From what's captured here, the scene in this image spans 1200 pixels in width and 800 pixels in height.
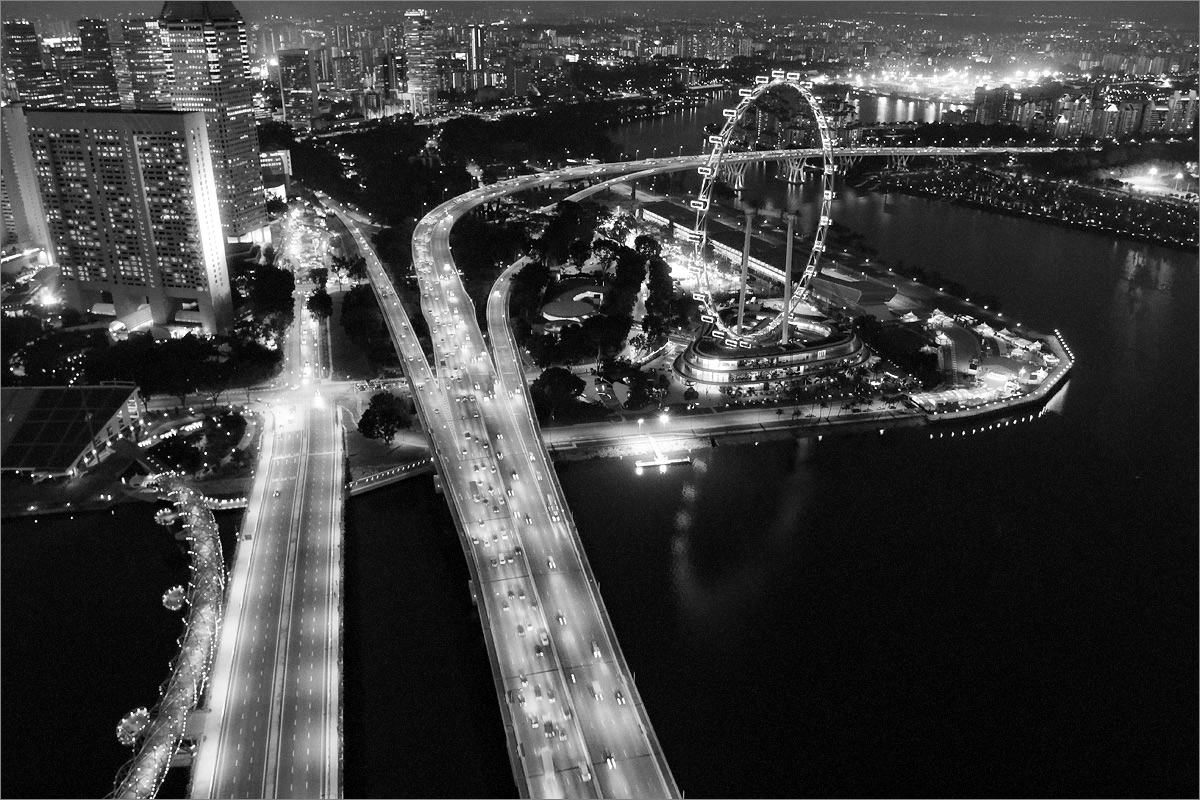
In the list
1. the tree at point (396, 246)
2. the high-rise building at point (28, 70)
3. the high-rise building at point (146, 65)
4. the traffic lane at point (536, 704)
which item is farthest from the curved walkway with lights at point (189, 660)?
the high-rise building at point (28, 70)

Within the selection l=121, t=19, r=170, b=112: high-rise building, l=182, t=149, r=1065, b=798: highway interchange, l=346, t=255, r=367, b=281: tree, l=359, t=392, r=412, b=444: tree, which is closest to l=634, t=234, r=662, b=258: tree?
l=346, t=255, r=367, b=281: tree

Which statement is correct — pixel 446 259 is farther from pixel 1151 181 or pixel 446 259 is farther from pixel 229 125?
pixel 1151 181

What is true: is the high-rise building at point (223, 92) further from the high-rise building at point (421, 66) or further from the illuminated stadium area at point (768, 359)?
the high-rise building at point (421, 66)

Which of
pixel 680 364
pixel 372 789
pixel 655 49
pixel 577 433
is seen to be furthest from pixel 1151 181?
pixel 655 49

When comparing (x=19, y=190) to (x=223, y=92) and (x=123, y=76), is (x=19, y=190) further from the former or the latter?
(x=123, y=76)

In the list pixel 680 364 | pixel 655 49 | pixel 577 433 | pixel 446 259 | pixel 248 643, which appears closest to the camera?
→ pixel 248 643

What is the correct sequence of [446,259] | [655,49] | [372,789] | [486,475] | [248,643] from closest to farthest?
[372,789] < [248,643] < [486,475] < [446,259] < [655,49]

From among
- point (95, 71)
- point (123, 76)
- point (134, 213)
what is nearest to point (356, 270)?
point (134, 213)
